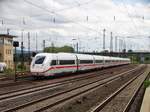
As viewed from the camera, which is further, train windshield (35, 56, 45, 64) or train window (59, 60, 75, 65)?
train window (59, 60, 75, 65)

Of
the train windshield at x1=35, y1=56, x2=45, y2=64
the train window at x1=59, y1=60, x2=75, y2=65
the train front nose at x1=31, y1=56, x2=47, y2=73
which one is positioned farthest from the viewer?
the train window at x1=59, y1=60, x2=75, y2=65

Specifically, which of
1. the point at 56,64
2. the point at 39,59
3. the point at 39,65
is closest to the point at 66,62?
the point at 56,64

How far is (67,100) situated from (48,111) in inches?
164

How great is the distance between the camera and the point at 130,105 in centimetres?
1684

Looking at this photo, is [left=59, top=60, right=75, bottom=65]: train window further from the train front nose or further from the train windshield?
the train front nose

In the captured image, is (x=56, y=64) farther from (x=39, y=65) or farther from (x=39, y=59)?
(x=39, y=65)

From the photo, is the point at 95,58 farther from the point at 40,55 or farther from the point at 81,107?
the point at 81,107

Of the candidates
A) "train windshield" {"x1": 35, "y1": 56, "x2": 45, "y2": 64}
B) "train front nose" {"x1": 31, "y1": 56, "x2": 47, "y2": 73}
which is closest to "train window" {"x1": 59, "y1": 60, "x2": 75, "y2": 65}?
"train windshield" {"x1": 35, "y1": 56, "x2": 45, "y2": 64}

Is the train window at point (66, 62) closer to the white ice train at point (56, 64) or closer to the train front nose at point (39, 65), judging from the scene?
the white ice train at point (56, 64)

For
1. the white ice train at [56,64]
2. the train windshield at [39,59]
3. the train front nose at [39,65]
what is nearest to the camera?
the train front nose at [39,65]

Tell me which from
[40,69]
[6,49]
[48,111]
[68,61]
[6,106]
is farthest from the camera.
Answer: [6,49]

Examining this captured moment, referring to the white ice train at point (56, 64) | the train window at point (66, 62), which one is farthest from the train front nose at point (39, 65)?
the train window at point (66, 62)

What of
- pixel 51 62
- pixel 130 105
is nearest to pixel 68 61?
pixel 51 62

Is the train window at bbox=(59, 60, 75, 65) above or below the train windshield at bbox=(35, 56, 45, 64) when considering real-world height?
below
